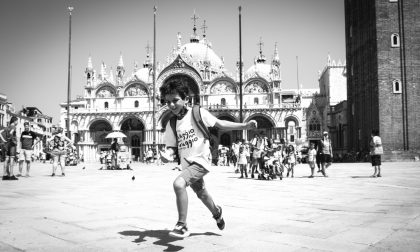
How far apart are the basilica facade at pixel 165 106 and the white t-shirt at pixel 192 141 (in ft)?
153

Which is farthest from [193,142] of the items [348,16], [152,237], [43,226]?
[348,16]

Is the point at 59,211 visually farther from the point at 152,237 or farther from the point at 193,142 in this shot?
the point at 193,142

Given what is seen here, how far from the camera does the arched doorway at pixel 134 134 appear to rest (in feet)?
177

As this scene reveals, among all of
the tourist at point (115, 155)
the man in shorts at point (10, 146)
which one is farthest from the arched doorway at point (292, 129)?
the man in shorts at point (10, 146)

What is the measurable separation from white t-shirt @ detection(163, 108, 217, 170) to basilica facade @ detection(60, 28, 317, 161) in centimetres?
4653

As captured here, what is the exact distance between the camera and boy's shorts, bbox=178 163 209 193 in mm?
4039

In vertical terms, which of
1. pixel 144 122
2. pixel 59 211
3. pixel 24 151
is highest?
pixel 144 122

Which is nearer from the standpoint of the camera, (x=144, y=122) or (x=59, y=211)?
(x=59, y=211)

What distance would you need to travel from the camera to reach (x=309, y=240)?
3.94 m

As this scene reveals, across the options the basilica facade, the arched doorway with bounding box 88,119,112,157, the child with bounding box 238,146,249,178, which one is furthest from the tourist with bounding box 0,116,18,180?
the arched doorway with bounding box 88,119,112,157

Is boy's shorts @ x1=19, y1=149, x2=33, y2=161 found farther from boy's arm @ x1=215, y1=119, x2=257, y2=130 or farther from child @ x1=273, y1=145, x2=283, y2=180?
boy's arm @ x1=215, y1=119, x2=257, y2=130

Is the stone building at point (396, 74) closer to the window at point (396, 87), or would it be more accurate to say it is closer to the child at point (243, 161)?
the window at point (396, 87)

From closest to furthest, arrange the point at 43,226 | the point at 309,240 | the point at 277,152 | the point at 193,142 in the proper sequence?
the point at 309,240 < the point at 193,142 < the point at 43,226 < the point at 277,152

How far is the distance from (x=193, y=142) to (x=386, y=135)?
2724 cm
